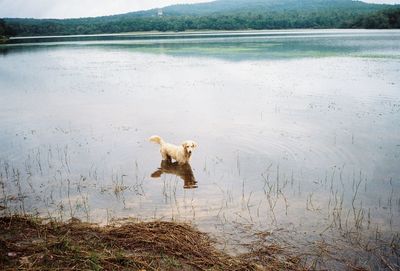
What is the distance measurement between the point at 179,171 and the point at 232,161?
5.29 ft

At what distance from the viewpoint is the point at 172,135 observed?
13906 millimetres

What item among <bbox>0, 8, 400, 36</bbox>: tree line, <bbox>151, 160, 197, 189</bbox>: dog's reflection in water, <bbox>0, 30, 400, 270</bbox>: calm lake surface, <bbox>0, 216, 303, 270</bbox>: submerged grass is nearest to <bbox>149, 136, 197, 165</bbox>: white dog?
<bbox>151, 160, 197, 189</bbox>: dog's reflection in water

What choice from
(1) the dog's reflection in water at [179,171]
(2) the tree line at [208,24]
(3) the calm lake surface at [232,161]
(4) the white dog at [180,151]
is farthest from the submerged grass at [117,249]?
(2) the tree line at [208,24]

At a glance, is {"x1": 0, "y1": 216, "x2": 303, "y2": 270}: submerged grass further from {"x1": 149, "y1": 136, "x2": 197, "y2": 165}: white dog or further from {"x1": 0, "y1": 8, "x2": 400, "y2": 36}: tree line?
{"x1": 0, "y1": 8, "x2": 400, "y2": 36}: tree line

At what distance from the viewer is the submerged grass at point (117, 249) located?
5.86m

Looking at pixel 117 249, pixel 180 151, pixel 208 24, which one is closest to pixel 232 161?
pixel 180 151

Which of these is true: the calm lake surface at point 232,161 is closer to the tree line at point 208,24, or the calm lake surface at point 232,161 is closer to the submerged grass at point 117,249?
the submerged grass at point 117,249

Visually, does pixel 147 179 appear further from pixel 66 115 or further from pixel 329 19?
pixel 329 19

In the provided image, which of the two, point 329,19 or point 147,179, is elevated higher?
point 329,19

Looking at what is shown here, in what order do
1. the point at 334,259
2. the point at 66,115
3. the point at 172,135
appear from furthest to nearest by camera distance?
the point at 66,115
the point at 172,135
the point at 334,259

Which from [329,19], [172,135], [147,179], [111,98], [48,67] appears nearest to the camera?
[147,179]

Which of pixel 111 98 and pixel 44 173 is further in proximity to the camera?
pixel 111 98

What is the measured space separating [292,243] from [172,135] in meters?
7.79

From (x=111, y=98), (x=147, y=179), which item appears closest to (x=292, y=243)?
(x=147, y=179)
